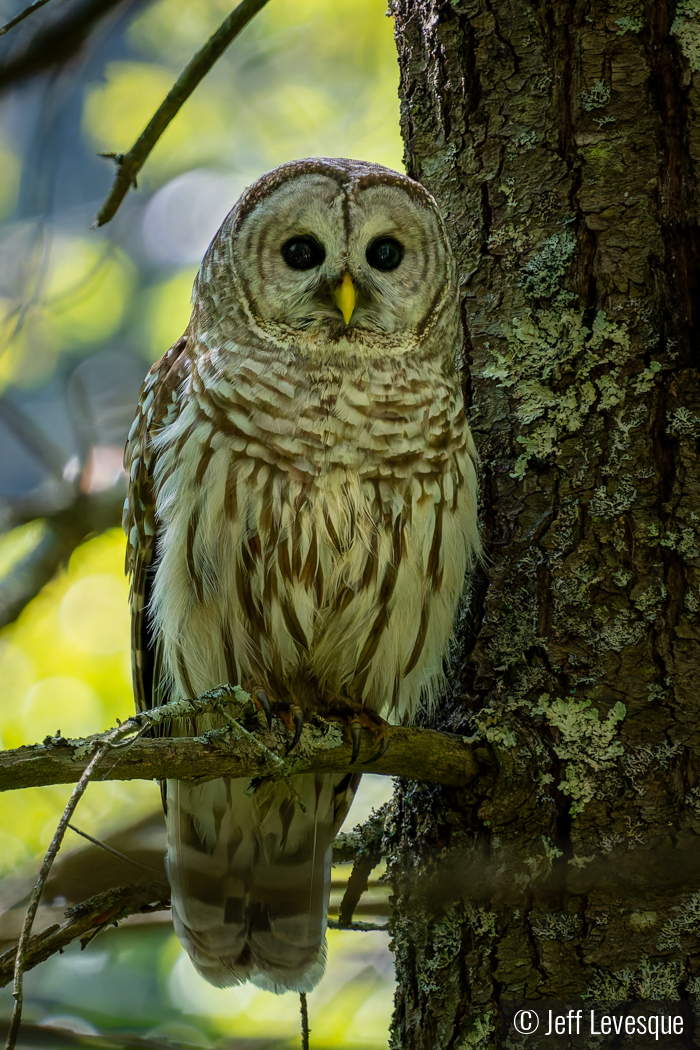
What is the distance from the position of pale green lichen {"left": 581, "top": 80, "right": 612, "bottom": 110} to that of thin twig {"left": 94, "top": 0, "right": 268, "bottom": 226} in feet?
2.65

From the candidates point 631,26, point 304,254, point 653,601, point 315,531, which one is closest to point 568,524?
point 653,601

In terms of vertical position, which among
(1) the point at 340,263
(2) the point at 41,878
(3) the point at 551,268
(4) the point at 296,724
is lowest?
(2) the point at 41,878

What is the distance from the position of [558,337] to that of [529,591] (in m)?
0.59

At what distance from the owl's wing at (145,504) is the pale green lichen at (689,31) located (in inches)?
55.4

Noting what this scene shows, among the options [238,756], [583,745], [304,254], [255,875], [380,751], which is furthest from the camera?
[255,875]

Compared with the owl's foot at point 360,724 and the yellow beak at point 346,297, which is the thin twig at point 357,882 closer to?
the owl's foot at point 360,724

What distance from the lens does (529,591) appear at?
7.05ft

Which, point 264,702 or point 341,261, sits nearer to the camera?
point 264,702

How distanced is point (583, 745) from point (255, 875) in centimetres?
120

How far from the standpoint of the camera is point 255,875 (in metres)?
2.75

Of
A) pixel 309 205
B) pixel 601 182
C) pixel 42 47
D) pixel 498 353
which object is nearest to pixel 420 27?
pixel 309 205

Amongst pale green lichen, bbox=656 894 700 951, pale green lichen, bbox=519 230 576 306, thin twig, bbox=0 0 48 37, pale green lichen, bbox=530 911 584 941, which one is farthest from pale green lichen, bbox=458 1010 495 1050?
thin twig, bbox=0 0 48 37

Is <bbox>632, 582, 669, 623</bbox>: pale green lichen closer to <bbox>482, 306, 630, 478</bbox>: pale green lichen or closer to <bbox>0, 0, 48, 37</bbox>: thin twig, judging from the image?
<bbox>482, 306, 630, 478</bbox>: pale green lichen

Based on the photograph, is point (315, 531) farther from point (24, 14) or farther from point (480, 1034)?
point (24, 14)
